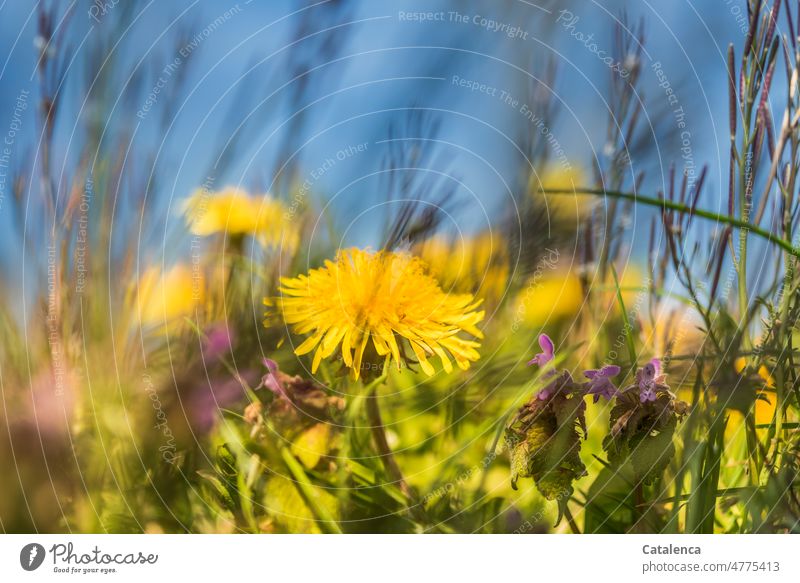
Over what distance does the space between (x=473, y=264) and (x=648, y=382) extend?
221 millimetres

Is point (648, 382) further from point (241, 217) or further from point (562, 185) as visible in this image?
point (241, 217)

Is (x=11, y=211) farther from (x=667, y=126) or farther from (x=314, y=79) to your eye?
(x=667, y=126)

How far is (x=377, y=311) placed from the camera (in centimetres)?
66

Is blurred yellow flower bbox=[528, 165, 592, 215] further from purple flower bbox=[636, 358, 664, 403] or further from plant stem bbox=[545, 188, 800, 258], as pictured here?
purple flower bbox=[636, 358, 664, 403]

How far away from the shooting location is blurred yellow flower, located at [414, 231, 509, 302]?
726 mm

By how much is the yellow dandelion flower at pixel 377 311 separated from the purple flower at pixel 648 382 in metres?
0.17

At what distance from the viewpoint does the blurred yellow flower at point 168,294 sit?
0.70 meters

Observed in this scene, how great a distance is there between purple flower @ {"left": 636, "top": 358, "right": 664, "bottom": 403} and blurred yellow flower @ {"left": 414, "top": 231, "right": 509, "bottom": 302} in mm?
193

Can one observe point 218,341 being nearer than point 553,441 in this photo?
No

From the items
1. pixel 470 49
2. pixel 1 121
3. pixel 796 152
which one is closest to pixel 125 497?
pixel 1 121

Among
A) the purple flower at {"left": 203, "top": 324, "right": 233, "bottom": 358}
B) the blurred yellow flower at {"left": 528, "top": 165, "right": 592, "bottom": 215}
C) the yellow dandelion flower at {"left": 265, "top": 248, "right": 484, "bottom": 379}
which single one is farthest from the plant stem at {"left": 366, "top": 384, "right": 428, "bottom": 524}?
the blurred yellow flower at {"left": 528, "top": 165, "right": 592, "bottom": 215}

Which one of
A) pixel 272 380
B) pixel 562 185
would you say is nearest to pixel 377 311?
pixel 272 380

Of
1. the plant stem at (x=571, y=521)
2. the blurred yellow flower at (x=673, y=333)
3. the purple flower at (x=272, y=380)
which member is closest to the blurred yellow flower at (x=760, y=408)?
the blurred yellow flower at (x=673, y=333)

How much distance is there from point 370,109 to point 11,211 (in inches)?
13.4
